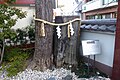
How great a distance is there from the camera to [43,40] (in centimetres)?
382

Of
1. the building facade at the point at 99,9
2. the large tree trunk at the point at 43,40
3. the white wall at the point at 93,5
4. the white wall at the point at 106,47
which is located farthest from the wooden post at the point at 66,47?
the white wall at the point at 93,5

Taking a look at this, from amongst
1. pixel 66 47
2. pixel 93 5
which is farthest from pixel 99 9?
pixel 66 47

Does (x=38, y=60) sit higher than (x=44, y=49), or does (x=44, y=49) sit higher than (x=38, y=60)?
(x=44, y=49)

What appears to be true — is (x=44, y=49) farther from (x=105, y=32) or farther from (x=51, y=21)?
(x=105, y=32)

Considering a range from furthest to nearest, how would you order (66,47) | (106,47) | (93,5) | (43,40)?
(93,5)
(66,47)
(43,40)
(106,47)

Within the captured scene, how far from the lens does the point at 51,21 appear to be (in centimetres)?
386

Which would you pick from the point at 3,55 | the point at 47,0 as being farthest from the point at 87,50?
the point at 3,55

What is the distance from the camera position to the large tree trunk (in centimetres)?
377

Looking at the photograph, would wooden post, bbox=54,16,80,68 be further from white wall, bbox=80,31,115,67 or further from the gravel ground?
white wall, bbox=80,31,115,67

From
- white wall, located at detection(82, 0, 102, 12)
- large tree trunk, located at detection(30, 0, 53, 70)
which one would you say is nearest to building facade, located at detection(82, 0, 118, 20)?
white wall, located at detection(82, 0, 102, 12)

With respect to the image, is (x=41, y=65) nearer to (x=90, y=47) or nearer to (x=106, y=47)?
(x=90, y=47)

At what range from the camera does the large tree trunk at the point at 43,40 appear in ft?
12.4

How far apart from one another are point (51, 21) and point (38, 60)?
3.27ft

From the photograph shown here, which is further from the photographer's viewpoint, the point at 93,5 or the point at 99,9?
the point at 93,5
